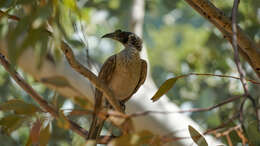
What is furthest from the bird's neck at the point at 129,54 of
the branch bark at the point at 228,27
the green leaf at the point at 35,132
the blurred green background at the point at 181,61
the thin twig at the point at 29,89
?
the green leaf at the point at 35,132

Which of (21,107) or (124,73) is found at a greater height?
(21,107)

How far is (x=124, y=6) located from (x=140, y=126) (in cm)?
219

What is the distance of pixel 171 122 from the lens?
10.8ft

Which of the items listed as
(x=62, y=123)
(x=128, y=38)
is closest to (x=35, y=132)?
(x=62, y=123)

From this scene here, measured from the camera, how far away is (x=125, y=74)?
3123 mm

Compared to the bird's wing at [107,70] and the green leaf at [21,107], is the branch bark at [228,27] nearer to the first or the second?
the green leaf at [21,107]

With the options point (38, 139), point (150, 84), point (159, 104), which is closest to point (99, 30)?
point (150, 84)

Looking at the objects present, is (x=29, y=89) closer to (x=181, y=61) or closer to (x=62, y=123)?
(x=62, y=123)

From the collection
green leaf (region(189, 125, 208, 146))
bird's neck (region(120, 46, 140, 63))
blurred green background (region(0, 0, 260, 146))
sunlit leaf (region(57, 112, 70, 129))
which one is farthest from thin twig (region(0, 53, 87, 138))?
bird's neck (region(120, 46, 140, 63))

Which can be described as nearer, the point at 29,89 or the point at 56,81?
the point at 56,81

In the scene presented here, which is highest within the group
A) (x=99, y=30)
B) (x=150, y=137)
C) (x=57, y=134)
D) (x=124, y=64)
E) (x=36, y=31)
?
(x=36, y=31)

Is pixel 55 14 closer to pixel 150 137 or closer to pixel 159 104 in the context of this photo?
pixel 150 137

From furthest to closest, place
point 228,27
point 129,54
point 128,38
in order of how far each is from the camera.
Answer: point 128,38 → point 129,54 → point 228,27

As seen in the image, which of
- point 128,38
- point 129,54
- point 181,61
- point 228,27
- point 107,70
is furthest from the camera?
point 181,61
